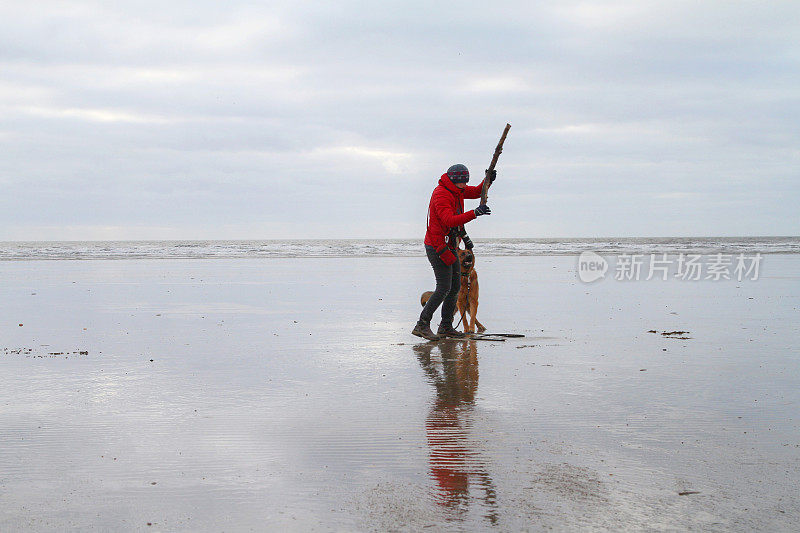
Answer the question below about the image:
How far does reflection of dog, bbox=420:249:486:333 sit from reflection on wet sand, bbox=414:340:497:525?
1660 mm

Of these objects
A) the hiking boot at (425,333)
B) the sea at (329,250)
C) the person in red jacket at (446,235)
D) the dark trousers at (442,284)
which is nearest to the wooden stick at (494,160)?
the person in red jacket at (446,235)

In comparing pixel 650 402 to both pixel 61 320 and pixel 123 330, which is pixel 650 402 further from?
pixel 61 320

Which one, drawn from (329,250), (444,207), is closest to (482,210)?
(444,207)

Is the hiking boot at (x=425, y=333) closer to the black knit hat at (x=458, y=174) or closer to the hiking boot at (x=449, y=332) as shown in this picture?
the hiking boot at (x=449, y=332)

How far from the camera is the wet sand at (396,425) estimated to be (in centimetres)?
369

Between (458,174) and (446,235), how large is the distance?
74cm

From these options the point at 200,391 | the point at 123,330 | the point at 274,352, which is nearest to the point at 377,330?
the point at 274,352

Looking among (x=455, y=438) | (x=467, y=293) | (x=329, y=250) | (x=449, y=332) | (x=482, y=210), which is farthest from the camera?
(x=329, y=250)

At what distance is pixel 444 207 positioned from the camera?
9.15 meters

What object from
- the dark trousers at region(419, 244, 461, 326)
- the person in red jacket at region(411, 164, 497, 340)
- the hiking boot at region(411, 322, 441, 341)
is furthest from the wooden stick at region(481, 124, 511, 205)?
the hiking boot at region(411, 322, 441, 341)

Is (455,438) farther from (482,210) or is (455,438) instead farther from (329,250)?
(329,250)

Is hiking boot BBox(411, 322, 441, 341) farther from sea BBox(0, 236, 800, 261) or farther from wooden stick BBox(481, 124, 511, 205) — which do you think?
sea BBox(0, 236, 800, 261)

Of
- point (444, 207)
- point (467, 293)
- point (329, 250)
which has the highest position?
point (444, 207)

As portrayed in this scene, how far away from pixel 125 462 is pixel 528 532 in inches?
92.9
